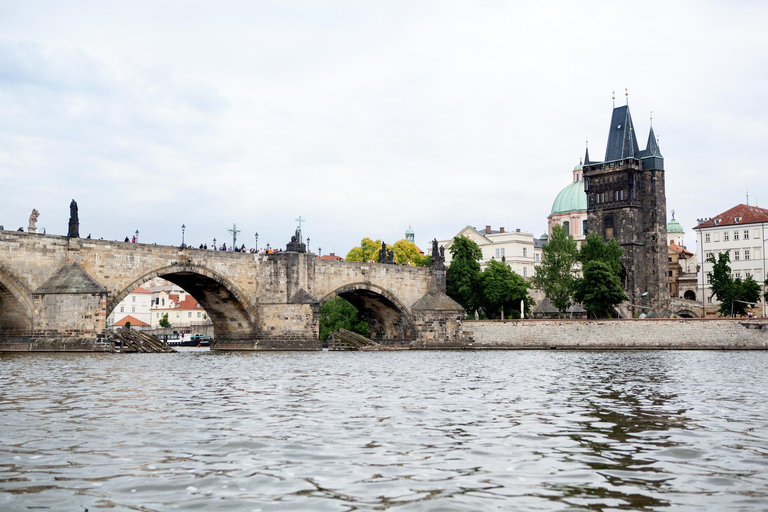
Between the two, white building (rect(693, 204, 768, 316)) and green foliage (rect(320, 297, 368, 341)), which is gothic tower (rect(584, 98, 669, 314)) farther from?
green foliage (rect(320, 297, 368, 341))

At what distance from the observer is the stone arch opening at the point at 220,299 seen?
42688 millimetres

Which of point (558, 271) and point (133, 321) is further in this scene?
point (133, 321)

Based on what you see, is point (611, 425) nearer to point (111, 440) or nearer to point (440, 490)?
point (440, 490)

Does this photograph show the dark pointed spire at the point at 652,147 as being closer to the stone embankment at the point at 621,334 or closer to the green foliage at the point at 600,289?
the green foliage at the point at 600,289

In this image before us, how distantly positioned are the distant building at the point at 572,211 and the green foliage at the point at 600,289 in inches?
1498

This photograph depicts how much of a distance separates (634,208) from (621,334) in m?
26.1

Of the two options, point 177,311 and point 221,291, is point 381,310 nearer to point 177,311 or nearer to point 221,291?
point 221,291

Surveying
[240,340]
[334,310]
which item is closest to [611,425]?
[240,340]

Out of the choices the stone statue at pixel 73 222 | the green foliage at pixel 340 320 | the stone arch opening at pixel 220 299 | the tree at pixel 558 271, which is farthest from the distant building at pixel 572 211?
the stone statue at pixel 73 222

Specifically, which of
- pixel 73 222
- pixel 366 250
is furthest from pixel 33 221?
pixel 366 250

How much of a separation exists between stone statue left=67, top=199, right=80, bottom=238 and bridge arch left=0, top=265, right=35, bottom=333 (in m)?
3.53

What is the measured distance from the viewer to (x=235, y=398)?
15.5 meters

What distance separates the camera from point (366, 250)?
78.2 meters

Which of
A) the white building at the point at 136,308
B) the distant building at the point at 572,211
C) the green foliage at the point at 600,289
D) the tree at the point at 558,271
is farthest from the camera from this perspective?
the white building at the point at 136,308
